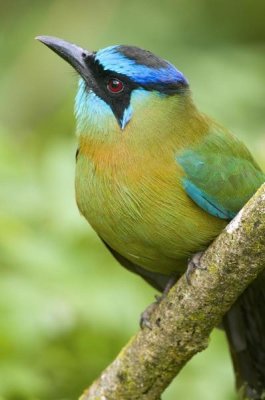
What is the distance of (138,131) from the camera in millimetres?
4410

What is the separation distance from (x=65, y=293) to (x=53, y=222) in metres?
0.37

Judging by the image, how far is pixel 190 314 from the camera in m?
4.09

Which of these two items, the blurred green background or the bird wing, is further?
the blurred green background

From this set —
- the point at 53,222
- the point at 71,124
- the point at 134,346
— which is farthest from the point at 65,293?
the point at 71,124

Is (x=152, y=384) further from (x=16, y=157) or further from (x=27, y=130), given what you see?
(x=27, y=130)

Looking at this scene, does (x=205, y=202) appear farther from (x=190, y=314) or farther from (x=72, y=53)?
(x=72, y=53)

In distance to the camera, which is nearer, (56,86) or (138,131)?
(138,131)

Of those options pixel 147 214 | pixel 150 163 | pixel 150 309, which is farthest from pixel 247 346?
pixel 150 163

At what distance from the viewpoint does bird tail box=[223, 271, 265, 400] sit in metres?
4.79

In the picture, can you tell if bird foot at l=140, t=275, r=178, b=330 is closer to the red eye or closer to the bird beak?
the red eye

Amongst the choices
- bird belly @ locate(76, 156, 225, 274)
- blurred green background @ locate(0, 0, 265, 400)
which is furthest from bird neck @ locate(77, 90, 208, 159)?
blurred green background @ locate(0, 0, 265, 400)

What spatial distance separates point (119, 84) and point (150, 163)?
14.6 inches

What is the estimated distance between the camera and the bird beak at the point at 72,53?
454cm

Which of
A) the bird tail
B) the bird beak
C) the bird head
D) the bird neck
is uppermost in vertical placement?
the bird beak
